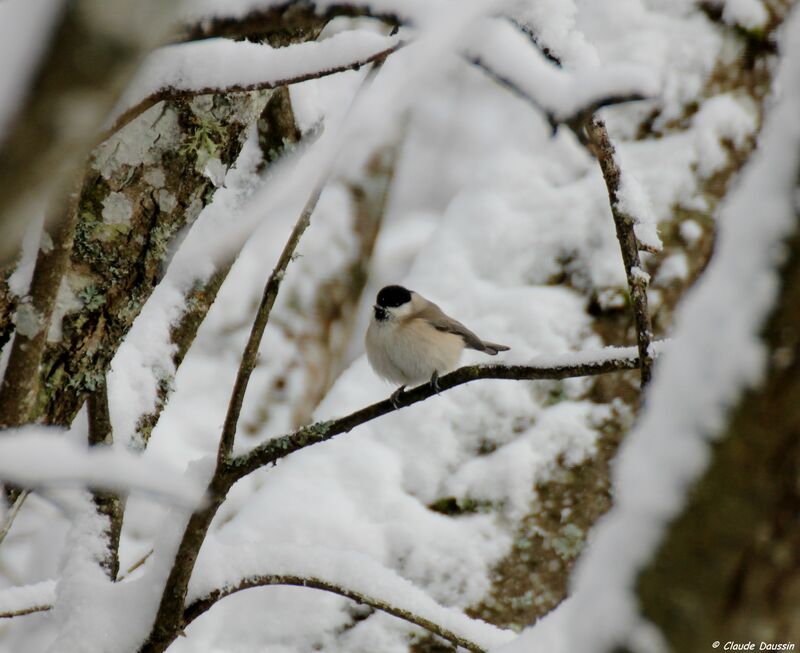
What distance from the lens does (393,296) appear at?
3400 mm

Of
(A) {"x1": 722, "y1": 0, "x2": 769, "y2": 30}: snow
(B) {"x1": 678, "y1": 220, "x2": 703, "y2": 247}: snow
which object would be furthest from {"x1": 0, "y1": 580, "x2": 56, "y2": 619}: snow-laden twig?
(A) {"x1": 722, "y1": 0, "x2": 769, "y2": 30}: snow

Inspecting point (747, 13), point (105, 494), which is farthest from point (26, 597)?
point (747, 13)

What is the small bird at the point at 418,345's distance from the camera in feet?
10.4

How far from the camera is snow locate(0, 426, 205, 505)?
1.98ft

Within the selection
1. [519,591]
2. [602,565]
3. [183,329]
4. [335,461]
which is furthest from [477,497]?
[602,565]

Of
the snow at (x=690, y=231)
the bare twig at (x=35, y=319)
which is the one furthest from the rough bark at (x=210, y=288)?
the snow at (x=690, y=231)

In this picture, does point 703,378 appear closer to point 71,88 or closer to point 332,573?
point 71,88

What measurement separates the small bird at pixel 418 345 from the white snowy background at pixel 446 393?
0.10m

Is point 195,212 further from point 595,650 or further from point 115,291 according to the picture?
point 595,650

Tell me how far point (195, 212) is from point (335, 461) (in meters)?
1.15

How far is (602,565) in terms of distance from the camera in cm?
56

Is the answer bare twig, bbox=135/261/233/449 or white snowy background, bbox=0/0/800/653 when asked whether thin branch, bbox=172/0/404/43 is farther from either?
bare twig, bbox=135/261/233/449

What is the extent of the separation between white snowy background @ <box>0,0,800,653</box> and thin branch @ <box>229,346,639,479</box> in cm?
11

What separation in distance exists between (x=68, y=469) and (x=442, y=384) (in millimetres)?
1095
